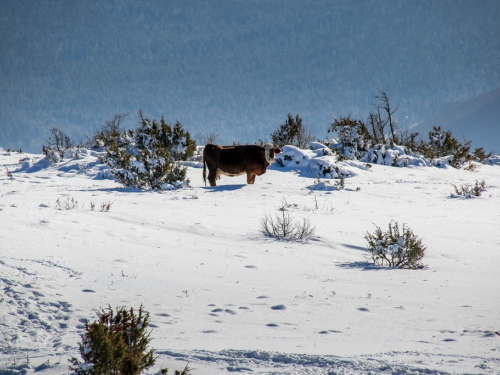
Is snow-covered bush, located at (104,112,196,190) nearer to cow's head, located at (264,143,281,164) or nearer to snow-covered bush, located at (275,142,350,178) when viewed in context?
cow's head, located at (264,143,281,164)

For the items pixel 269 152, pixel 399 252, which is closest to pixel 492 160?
pixel 269 152

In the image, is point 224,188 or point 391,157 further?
point 391,157

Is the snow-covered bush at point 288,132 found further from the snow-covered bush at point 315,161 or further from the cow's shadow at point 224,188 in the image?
the cow's shadow at point 224,188

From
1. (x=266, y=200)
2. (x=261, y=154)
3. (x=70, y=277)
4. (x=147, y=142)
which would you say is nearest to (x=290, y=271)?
(x=70, y=277)

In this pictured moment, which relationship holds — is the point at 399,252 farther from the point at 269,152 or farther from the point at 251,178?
the point at 251,178

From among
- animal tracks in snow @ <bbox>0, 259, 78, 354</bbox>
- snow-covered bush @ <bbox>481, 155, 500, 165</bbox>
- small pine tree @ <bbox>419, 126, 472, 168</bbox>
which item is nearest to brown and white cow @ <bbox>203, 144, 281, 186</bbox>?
animal tracks in snow @ <bbox>0, 259, 78, 354</bbox>

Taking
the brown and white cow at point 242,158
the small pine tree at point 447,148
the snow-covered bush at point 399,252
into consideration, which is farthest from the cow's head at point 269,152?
the small pine tree at point 447,148

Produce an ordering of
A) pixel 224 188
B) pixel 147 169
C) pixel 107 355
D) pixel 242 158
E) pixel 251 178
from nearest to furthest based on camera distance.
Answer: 1. pixel 107 355
2. pixel 147 169
3. pixel 224 188
4. pixel 242 158
5. pixel 251 178

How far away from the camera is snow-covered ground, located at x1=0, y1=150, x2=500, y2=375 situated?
256 cm

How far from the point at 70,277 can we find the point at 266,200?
20.2ft

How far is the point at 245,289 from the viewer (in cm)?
→ 398

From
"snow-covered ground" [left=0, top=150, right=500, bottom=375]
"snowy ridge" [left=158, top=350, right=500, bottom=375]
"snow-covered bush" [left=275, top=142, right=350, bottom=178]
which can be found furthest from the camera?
"snow-covered bush" [left=275, top=142, right=350, bottom=178]

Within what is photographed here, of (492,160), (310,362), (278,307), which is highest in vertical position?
(492,160)

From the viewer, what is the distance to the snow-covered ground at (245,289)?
2.56 meters
